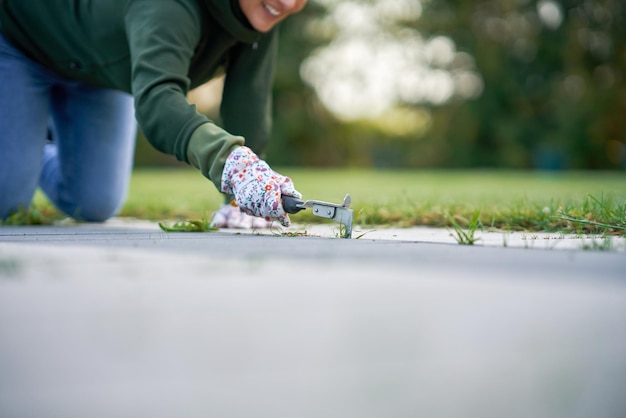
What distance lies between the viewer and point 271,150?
1966cm

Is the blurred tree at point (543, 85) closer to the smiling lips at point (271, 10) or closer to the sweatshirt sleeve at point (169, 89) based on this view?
the smiling lips at point (271, 10)

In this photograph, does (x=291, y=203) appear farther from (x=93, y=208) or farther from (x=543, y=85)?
(x=543, y=85)

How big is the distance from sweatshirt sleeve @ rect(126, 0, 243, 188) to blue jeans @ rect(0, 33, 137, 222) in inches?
33.0

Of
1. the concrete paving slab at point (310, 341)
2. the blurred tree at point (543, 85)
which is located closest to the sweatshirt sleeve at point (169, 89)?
the concrete paving slab at point (310, 341)

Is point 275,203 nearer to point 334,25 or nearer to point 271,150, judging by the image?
point 271,150

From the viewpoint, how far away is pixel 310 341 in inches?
31.3

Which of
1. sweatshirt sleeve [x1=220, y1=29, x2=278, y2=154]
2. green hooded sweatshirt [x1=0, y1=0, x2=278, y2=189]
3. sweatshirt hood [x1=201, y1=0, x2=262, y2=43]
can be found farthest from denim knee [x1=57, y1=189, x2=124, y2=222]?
sweatshirt hood [x1=201, y1=0, x2=262, y2=43]

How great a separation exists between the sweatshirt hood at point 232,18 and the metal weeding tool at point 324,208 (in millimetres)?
805

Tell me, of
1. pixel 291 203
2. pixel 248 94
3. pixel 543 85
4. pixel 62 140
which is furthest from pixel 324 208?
pixel 543 85

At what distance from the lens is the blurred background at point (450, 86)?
1756cm

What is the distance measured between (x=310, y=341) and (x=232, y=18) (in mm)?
1669

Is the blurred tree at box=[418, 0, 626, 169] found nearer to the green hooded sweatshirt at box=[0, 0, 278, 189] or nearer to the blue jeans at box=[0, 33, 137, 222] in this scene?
the blue jeans at box=[0, 33, 137, 222]

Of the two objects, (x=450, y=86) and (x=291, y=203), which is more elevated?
(x=450, y=86)

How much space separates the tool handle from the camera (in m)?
1.71
